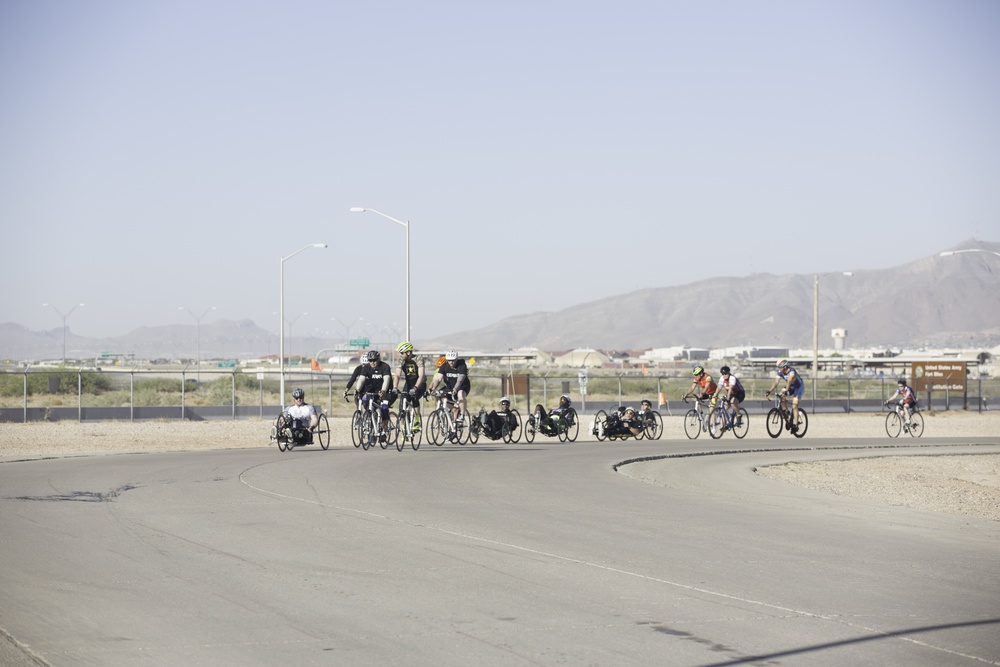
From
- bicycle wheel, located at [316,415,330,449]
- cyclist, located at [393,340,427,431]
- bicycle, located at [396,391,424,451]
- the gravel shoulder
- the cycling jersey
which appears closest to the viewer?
the gravel shoulder

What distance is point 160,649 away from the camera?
715 cm

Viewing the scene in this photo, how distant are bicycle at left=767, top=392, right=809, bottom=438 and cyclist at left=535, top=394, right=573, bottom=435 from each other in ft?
17.3

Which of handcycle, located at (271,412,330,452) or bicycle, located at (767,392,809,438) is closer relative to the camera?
handcycle, located at (271,412,330,452)

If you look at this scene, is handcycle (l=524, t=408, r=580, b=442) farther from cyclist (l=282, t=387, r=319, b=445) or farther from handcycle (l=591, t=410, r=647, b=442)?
cyclist (l=282, t=387, r=319, b=445)

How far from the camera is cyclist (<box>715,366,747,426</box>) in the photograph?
31.4 meters

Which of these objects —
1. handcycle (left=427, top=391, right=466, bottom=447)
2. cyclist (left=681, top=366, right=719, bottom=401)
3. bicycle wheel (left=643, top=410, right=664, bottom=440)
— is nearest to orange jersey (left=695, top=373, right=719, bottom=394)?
cyclist (left=681, top=366, right=719, bottom=401)

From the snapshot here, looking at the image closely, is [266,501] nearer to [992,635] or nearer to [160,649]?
[160,649]

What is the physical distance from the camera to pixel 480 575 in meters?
9.61

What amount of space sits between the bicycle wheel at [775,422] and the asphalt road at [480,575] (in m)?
15.8

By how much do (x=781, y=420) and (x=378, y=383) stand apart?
42.7 feet

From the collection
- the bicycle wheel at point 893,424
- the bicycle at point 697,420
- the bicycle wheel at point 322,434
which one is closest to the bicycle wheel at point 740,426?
the bicycle at point 697,420

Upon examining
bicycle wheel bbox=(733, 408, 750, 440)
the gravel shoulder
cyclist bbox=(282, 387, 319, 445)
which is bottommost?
the gravel shoulder

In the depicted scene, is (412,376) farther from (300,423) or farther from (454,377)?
(300,423)

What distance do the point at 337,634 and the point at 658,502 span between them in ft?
27.5
